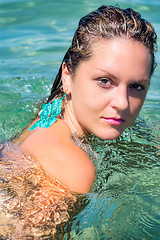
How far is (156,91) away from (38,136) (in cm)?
304

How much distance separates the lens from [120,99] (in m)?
2.91

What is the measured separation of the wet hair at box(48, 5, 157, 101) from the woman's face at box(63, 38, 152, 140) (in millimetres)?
58

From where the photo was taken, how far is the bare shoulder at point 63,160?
9.14 ft

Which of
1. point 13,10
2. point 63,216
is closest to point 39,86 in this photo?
point 63,216

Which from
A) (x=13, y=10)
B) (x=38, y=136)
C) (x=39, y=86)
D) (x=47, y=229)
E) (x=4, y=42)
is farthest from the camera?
(x=13, y=10)

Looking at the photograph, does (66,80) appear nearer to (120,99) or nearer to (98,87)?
(98,87)

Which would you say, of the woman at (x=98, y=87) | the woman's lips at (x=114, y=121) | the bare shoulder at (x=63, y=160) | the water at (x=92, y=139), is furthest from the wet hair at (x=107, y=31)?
the water at (x=92, y=139)

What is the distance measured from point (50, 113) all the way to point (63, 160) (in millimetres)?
709

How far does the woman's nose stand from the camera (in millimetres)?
2912

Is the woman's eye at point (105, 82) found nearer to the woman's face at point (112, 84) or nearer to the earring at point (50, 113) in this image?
the woman's face at point (112, 84)

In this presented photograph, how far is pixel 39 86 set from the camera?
562 cm

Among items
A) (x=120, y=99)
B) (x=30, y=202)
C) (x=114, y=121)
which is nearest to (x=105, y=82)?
(x=120, y=99)

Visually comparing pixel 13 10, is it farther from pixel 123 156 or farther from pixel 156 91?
pixel 123 156

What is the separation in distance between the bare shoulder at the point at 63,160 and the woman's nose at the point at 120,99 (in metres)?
0.46
